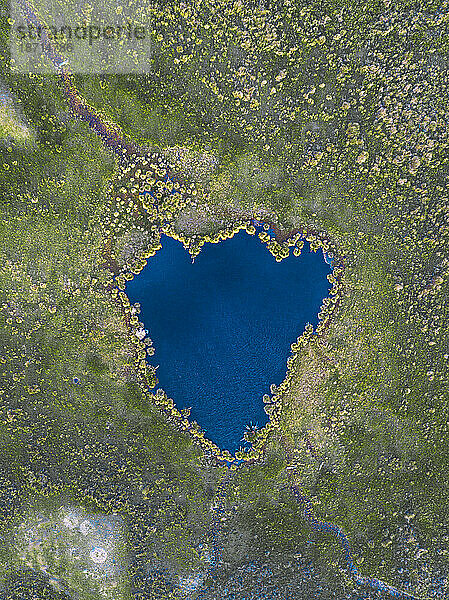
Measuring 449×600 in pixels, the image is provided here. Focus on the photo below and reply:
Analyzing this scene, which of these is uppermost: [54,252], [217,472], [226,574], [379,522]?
[54,252]

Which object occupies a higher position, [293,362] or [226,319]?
[226,319]

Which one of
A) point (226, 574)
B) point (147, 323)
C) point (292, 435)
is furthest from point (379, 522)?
point (147, 323)

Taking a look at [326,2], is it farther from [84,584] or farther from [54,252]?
[84,584]

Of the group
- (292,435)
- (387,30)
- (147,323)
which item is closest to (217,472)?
(292,435)

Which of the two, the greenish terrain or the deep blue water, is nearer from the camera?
the greenish terrain

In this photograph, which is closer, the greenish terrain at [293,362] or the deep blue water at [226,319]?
the greenish terrain at [293,362]

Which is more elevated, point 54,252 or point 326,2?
point 326,2
